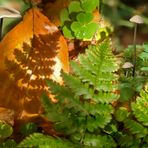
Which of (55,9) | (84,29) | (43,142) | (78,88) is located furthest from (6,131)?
(55,9)

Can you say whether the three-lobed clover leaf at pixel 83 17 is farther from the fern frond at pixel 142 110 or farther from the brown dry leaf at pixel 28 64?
the fern frond at pixel 142 110

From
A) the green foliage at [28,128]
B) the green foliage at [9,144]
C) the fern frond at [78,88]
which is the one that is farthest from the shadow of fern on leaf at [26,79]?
the fern frond at [78,88]

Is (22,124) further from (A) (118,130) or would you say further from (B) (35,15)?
(B) (35,15)

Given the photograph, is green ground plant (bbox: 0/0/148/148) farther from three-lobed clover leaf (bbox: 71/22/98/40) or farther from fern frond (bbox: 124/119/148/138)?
three-lobed clover leaf (bbox: 71/22/98/40)

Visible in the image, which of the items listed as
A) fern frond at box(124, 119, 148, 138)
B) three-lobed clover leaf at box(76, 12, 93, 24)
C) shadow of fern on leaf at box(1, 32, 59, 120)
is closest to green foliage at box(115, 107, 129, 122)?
fern frond at box(124, 119, 148, 138)

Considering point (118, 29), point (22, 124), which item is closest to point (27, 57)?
point (22, 124)

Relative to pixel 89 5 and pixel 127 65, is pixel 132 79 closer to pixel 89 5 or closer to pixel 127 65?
pixel 127 65

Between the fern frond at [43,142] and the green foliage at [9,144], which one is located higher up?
the fern frond at [43,142]
